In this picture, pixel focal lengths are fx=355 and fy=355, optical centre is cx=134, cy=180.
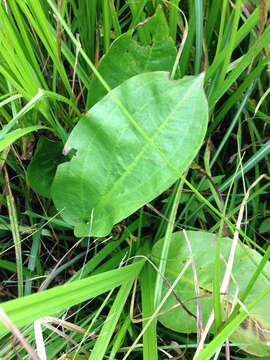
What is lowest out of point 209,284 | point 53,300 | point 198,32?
point 209,284

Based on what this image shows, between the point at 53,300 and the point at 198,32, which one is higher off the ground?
the point at 198,32

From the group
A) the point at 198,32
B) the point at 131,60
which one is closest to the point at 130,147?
the point at 131,60

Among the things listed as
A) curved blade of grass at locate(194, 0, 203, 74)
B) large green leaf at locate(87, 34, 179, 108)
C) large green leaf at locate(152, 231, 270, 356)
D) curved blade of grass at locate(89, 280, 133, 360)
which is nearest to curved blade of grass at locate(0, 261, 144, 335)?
curved blade of grass at locate(89, 280, 133, 360)

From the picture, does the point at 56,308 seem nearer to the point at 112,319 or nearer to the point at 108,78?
Result: the point at 112,319

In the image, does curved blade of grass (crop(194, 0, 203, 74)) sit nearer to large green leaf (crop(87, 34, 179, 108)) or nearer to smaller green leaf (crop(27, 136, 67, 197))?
large green leaf (crop(87, 34, 179, 108))

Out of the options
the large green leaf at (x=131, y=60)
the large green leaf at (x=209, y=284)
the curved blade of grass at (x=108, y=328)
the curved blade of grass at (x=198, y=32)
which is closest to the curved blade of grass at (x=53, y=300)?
the curved blade of grass at (x=108, y=328)

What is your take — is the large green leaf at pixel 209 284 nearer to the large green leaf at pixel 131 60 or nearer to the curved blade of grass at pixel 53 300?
the curved blade of grass at pixel 53 300

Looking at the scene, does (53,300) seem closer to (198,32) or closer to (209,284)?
(209,284)
